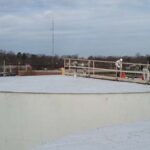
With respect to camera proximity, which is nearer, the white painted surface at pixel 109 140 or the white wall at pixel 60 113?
the white painted surface at pixel 109 140

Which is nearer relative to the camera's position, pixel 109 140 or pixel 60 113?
pixel 109 140

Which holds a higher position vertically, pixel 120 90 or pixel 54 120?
pixel 120 90

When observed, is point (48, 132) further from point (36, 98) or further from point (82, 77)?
point (82, 77)

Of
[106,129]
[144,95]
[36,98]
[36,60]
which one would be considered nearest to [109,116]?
[144,95]

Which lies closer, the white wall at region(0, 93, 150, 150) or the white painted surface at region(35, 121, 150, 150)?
the white painted surface at region(35, 121, 150, 150)

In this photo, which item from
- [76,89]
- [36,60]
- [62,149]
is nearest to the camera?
[62,149]

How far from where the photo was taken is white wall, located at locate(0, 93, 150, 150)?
13875 mm

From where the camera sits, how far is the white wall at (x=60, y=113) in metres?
13.9

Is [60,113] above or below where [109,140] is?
below

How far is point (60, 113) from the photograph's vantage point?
13961 millimetres

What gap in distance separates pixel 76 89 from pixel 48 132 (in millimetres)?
1971

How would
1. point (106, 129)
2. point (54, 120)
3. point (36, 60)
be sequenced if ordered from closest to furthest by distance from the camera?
point (106, 129) < point (54, 120) < point (36, 60)

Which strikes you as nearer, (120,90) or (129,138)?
(129,138)

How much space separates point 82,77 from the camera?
20.5m
